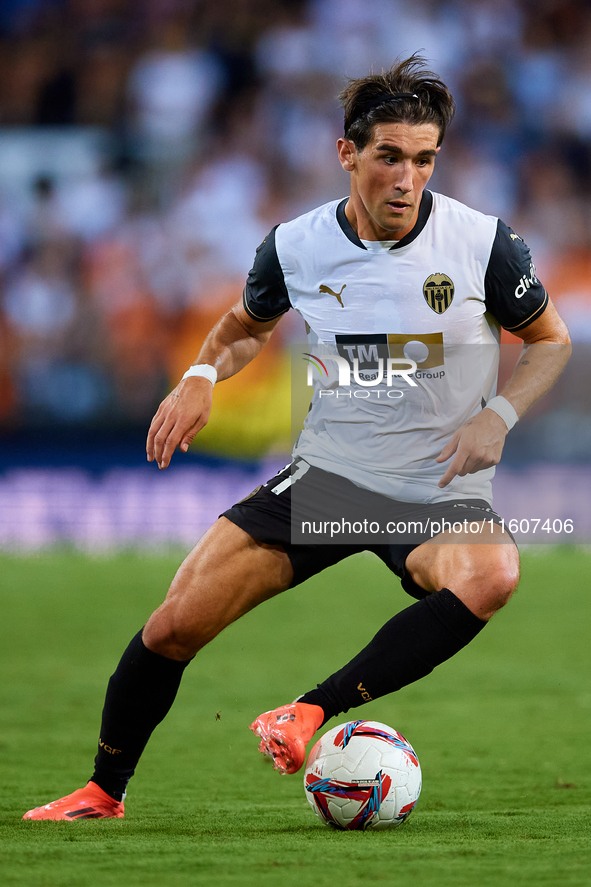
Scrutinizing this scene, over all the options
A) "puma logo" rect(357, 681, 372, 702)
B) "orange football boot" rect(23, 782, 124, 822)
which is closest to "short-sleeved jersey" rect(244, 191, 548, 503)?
"puma logo" rect(357, 681, 372, 702)

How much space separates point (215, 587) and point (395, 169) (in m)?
1.38

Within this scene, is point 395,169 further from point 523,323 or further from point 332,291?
point 523,323

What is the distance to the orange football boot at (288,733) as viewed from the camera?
2.88 m

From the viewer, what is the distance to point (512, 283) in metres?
3.46

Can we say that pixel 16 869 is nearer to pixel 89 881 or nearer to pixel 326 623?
pixel 89 881

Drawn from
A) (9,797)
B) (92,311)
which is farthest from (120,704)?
(92,311)

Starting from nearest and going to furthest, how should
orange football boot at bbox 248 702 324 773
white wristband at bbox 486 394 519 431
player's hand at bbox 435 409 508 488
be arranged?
1. orange football boot at bbox 248 702 324 773
2. player's hand at bbox 435 409 508 488
3. white wristband at bbox 486 394 519 431

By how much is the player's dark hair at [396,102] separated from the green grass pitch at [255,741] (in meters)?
2.07

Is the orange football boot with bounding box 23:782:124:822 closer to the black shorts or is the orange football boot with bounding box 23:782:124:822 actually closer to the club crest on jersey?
the black shorts

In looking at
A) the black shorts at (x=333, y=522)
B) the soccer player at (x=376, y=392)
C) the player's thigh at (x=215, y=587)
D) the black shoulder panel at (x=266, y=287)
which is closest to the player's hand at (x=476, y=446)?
the soccer player at (x=376, y=392)

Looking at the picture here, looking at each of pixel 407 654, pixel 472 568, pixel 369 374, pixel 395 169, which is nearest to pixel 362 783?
pixel 407 654

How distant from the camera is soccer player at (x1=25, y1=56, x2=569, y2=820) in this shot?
11.0 ft

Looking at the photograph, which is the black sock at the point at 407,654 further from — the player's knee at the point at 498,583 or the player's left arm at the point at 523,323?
the player's left arm at the point at 523,323

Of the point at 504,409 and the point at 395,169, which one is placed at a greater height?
the point at 395,169
